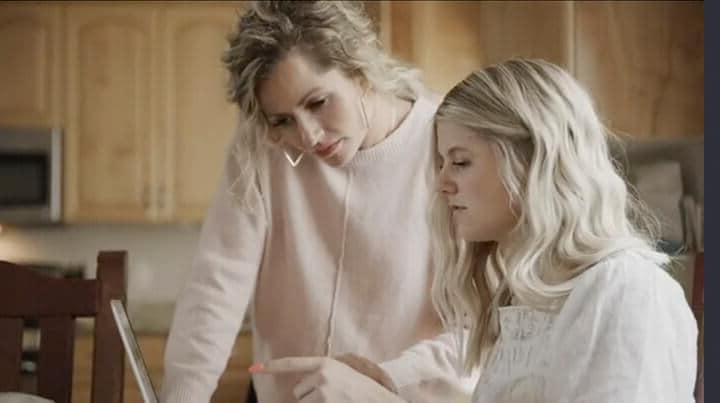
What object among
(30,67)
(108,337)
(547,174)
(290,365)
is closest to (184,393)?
(108,337)

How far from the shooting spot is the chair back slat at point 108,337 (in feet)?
3.76

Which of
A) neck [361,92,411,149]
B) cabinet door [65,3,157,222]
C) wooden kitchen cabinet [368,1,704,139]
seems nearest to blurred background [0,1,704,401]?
cabinet door [65,3,157,222]

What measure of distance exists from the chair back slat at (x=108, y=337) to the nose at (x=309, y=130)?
9.2 inches

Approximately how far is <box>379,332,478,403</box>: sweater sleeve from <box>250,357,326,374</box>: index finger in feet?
0.52

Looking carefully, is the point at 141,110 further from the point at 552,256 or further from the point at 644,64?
the point at 552,256

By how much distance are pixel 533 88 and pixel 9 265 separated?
559 mm

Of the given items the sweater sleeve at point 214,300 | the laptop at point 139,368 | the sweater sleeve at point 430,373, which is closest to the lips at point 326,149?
the sweater sleeve at point 214,300

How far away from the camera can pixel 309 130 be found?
129 centimetres

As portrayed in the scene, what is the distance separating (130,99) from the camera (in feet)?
11.3

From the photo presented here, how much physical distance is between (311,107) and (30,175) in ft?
7.55

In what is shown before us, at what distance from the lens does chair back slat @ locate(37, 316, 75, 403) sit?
117 centimetres

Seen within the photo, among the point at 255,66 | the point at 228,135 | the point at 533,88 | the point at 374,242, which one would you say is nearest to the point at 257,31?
the point at 255,66

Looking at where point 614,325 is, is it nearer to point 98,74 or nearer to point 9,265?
point 9,265

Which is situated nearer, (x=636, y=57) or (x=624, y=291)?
(x=624, y=291)
